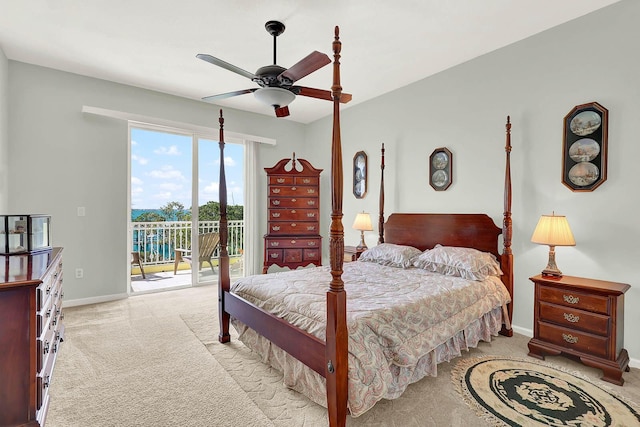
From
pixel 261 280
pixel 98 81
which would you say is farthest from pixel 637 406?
pixel 98 81

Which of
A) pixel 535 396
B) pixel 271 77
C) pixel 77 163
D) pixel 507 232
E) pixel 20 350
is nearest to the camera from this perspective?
pixel 20 350

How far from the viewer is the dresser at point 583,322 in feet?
7.33

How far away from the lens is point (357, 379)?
1.67 meters

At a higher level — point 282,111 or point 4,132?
point 282,111

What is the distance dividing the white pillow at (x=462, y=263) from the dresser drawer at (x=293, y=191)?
244cm

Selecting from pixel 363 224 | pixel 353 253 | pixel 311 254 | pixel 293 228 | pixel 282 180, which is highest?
pixel 282 180

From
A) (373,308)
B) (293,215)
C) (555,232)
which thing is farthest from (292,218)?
(555,232)

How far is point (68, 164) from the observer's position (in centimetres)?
386

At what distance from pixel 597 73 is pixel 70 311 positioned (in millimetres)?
5911

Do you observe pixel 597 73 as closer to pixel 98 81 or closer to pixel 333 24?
pixel 333 24

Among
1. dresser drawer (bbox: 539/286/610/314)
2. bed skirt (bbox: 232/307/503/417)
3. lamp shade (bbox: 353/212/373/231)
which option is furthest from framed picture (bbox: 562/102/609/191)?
lamp shade (bbox: 353/212/373/231)

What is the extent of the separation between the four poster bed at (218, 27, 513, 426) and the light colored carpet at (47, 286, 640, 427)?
0.12 m

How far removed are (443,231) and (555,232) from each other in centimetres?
117

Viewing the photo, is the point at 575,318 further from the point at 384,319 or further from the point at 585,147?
the point at 384,319
